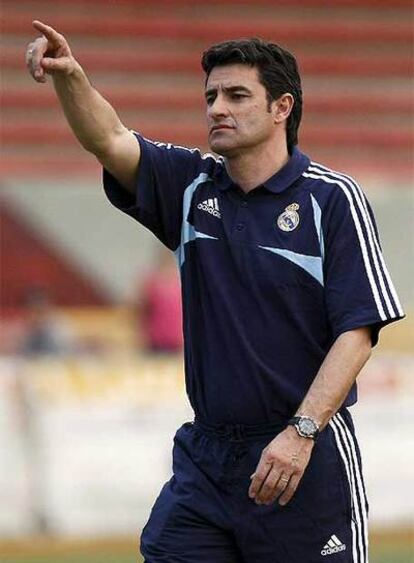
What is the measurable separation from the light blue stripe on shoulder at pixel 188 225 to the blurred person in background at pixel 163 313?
638cm

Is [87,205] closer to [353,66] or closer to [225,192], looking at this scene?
[353,66]

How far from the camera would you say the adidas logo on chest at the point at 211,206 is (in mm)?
4604

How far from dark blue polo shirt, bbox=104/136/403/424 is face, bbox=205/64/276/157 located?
155 mm

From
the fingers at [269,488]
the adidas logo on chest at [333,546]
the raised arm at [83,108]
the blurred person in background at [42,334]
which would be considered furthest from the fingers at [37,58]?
A: the blurred person in background at [42,334]

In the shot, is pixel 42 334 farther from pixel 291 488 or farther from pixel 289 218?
pixel 291 488

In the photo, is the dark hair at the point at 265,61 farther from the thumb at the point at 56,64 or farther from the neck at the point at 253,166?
the thumb at the point at 56,64

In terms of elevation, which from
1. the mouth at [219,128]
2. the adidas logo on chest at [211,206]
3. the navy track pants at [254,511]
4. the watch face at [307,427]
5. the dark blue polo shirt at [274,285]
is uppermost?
the mouth at [219,128]

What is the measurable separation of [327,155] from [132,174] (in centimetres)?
933

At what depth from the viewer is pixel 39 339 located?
11.1m

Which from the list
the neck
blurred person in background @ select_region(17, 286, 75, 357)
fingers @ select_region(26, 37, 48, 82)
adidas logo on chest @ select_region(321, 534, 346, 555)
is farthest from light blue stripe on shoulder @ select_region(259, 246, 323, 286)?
blurred person in background @ select_region(17, 286, 75, 357)

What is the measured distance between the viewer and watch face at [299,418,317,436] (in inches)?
167

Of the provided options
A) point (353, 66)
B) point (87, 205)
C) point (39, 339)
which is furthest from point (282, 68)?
point (353, 66)

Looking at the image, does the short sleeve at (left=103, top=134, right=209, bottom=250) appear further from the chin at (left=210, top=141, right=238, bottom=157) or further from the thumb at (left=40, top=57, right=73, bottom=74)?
the thumb at (left=40, top=57, right=73, bottom=74)

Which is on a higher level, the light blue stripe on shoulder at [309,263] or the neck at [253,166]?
the neck at [253,166]
